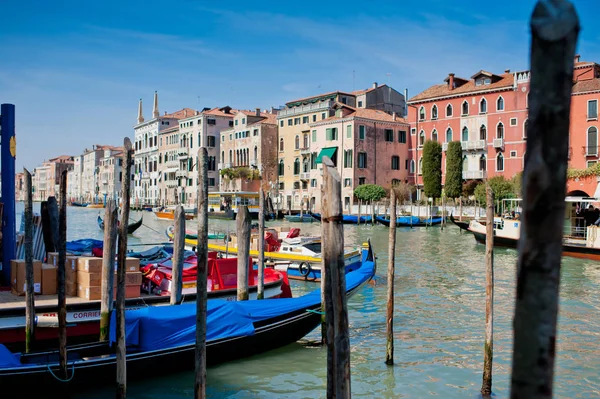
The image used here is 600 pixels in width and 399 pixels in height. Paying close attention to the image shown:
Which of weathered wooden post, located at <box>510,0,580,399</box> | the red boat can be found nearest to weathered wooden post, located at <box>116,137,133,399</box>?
the red boat

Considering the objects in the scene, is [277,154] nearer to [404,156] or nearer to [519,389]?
[404,156]

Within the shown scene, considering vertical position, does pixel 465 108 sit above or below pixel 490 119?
above

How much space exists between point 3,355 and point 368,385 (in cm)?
341

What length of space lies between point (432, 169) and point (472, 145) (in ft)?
8.49

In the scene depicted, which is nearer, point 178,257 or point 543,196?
point 543,196

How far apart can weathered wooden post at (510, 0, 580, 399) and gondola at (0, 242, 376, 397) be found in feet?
15.5

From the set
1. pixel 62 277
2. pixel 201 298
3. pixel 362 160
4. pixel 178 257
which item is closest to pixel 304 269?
pixel 178 257

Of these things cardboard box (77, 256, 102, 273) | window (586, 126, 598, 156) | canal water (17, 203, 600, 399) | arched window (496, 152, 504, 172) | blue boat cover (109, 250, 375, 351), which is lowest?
canal water (17, 203, 600, 399)

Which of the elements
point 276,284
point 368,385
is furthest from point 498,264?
point 368,385

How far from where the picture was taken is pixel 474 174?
33219 millimetres

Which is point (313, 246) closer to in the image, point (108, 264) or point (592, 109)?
point (108, 264)

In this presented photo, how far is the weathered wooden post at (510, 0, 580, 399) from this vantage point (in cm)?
124

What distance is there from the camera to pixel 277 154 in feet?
141

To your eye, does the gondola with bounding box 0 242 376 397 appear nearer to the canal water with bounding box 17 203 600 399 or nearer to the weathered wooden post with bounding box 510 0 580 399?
the canal water with bounding box 17 203 600 399
